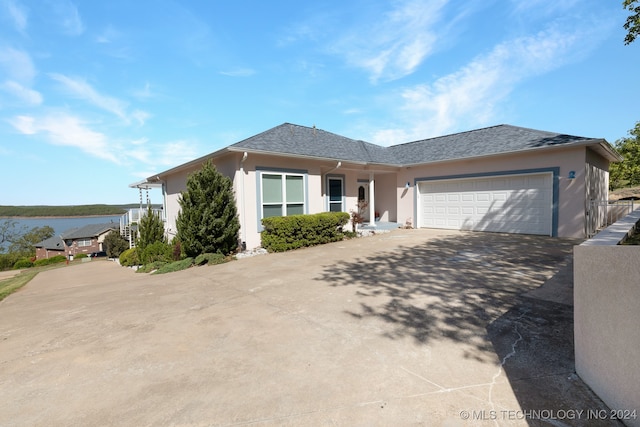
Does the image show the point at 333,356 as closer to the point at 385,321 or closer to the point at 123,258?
the point at 385,321

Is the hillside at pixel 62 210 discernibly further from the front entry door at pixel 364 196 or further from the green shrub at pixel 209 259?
the green shrub at pixel 209 259

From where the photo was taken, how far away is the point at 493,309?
390 cm

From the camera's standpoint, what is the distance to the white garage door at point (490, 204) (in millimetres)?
10867

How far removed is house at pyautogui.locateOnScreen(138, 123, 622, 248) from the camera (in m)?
9.96

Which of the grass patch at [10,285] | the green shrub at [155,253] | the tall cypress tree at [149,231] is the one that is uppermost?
the tall cypress tree at [149,231]

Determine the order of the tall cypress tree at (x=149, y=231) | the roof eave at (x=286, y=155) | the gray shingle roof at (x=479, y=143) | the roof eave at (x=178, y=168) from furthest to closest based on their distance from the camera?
the tall cypress tree at (x=149, y=231) → the gray shingle roof at (x=479, y=143) → the roof eave at (x=178, y=168) → the roof eave at (x=286, y=155)

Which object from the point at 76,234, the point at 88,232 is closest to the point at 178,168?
the point at 88,232

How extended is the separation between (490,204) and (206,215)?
A: 1150 cm

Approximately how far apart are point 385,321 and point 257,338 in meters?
1.63

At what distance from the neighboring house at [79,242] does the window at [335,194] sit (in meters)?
42.3

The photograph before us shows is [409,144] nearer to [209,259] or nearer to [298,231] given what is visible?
[298,231]

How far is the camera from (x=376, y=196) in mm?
16438

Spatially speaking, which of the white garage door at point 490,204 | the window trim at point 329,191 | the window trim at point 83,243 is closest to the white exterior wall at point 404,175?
the window trim at point 329,191

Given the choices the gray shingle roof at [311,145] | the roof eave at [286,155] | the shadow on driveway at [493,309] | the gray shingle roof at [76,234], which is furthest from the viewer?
the gray shingle roof at [76,234]
